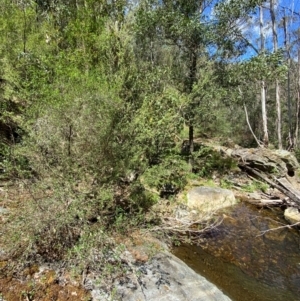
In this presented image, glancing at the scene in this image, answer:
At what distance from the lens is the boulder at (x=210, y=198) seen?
7.31 meters

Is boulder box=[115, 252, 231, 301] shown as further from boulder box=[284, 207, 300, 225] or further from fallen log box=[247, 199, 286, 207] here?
fallen log box=[247, 199, 286, 207]

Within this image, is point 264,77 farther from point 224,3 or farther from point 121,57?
point 121,57

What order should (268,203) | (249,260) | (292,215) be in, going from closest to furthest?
(249,260)
(292,215)
(268,203)

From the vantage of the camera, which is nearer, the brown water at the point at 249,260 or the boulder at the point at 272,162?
the brown water at the point at 249,260

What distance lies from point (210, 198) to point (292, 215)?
2.28m

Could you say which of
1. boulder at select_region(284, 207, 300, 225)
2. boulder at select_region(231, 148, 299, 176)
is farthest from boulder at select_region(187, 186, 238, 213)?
boulder at select_region(231, 148, 299, 176)

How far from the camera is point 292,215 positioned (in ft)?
24.0

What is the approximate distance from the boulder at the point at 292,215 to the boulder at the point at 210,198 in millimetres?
1491

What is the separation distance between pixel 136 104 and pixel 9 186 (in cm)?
252

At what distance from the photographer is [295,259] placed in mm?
5371

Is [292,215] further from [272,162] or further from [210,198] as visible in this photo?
[272,162]

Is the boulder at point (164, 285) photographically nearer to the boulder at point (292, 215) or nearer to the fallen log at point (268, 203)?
the boulder at point (292, 215)

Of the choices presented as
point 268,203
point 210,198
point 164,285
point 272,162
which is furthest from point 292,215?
point 164,285

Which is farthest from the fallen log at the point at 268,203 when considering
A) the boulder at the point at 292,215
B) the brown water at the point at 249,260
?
the brown water at the point at 249,260
